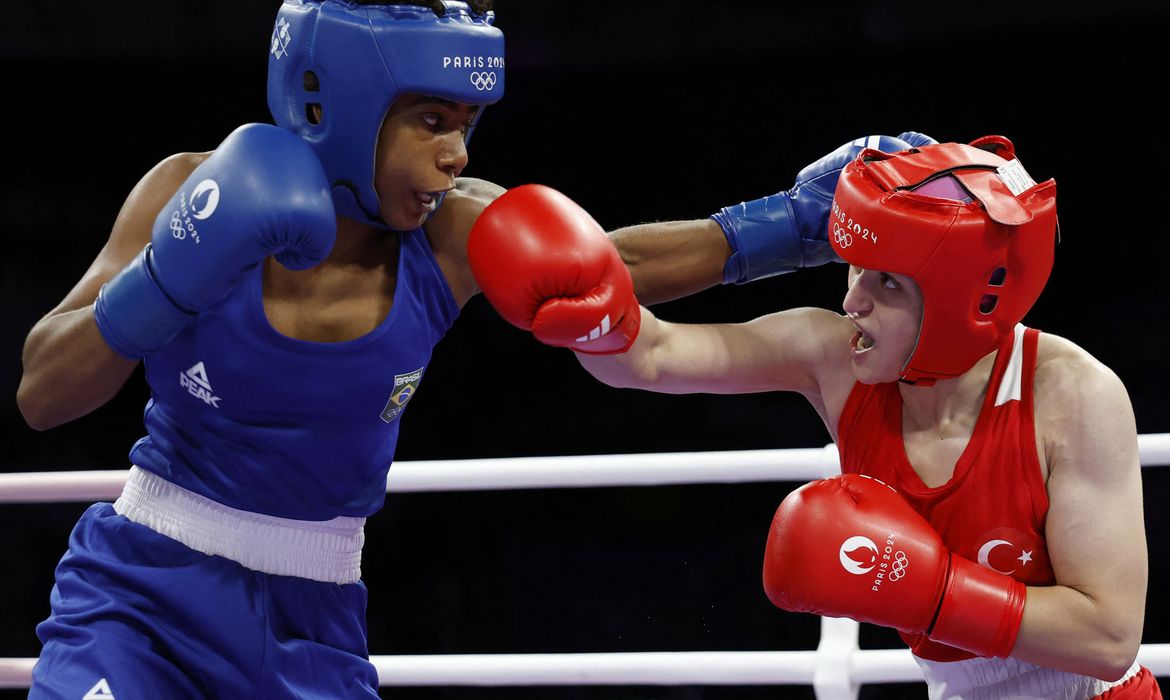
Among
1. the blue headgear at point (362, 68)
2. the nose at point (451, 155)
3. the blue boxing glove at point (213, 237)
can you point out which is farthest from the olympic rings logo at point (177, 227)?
the nose at point (451, 155)

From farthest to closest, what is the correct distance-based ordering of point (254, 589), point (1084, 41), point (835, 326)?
point (1084, 41) < point (835, 326) < point (254, 589)

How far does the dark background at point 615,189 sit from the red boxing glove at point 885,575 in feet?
9.38

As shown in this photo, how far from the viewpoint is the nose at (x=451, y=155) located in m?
1.78

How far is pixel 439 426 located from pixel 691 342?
3314 mm

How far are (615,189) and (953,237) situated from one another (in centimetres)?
359

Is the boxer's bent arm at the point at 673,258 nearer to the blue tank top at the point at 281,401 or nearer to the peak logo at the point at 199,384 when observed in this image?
the blue tank top at the point at 281,401

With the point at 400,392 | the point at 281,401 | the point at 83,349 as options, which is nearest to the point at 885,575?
the point at 400,392

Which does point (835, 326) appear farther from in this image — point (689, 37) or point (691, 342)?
point (689, 37)

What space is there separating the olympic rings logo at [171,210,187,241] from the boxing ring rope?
1044 mm

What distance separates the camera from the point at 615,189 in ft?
17.3

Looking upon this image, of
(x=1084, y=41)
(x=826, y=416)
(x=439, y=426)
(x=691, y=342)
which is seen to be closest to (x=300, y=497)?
(x=691, y=342)

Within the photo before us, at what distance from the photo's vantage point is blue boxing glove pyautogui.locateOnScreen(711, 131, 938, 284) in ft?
6.68

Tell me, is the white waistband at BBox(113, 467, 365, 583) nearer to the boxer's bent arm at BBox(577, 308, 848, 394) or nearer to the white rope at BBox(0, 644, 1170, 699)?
the boxer's bent arm at BBox(577, 308, 848, 394)

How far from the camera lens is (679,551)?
468 cm
